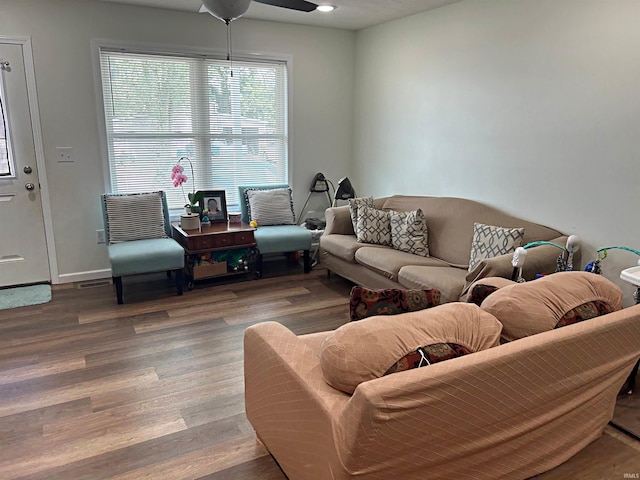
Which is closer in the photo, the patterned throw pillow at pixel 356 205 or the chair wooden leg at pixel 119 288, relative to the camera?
the chair wooden leg at pixel 119 288

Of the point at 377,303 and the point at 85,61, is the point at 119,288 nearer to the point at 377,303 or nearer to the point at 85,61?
the point at 85,61

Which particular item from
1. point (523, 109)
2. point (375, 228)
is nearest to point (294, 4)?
point (523, 109)

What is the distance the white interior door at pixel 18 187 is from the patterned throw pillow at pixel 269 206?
1.88 m

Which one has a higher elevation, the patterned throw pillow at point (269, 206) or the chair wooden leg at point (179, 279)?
the patterned throw pillow at point (269, 206)

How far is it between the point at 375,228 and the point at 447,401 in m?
2.82

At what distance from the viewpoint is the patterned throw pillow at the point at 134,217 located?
4.16 meters

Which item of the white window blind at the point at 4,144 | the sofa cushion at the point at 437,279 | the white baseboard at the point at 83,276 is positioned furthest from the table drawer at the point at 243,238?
the white window blind at the point at 4,144

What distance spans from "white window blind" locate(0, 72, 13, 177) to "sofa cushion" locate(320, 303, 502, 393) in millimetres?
3710

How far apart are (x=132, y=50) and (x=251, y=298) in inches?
96.8

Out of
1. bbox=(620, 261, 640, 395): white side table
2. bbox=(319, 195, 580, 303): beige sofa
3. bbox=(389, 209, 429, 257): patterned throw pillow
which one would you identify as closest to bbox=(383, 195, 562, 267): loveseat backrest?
bbox=(319, 195, 580, 303): beige sofa

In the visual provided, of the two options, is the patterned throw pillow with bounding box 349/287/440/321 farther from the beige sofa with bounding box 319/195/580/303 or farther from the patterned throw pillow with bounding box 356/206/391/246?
the patterned throw pillow with bounding box 356/206/391/246

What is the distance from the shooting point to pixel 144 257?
3844 mm

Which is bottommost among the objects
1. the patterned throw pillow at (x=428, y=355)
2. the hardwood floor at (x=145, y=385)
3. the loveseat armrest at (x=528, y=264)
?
the hardwood floor at (x=145, y=385)

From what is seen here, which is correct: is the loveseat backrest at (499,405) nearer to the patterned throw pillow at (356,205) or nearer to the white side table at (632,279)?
the white side table at (632,279)
